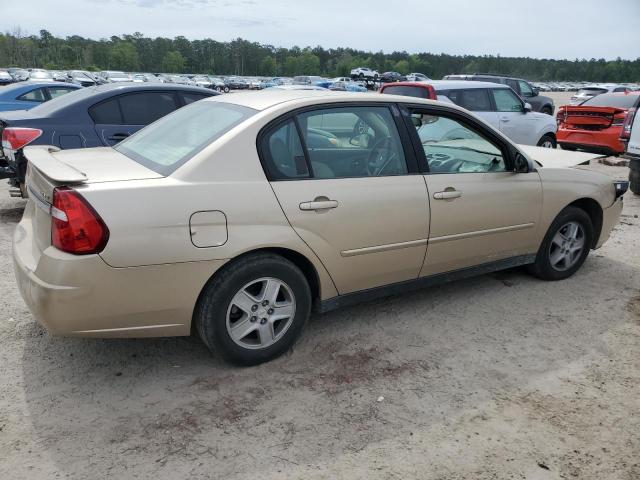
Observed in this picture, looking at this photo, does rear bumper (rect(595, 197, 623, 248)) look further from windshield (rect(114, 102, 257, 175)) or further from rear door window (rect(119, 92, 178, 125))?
rear door window (rect(119, 92, 178, 125))

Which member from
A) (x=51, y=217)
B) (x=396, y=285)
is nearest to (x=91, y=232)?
(x=51, y=217)

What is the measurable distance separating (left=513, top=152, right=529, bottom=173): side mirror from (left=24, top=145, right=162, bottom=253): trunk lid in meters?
2.75

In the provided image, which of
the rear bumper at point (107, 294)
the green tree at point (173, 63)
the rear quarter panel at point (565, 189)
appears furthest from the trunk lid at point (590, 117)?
the green tree at point (173, 63)

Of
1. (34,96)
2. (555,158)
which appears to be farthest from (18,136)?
(34,96)

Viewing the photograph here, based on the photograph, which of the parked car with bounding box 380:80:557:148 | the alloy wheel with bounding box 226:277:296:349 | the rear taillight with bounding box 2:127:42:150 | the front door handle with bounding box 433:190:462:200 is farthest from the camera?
the parked car with bounding box 380:80:557:148

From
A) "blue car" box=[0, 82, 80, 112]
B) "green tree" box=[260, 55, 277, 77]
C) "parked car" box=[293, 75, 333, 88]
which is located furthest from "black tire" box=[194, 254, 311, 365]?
"green tree" box=[260, 55, 277, 77]

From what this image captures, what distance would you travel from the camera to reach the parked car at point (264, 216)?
9.07ft

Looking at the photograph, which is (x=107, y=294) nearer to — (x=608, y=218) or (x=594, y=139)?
(x=608, y=218)

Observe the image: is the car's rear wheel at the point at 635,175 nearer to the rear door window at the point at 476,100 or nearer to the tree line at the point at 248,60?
the rear door window at the point at 476,100

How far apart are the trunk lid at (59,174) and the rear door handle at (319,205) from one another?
854 millimetres

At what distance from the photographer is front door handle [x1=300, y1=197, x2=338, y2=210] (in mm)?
3229

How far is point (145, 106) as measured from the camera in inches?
263

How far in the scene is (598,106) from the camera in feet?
37.9

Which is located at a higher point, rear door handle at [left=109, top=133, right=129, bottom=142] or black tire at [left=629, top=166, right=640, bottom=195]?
rear door handle at [left=109, top=133, right=129, bottom=142]
